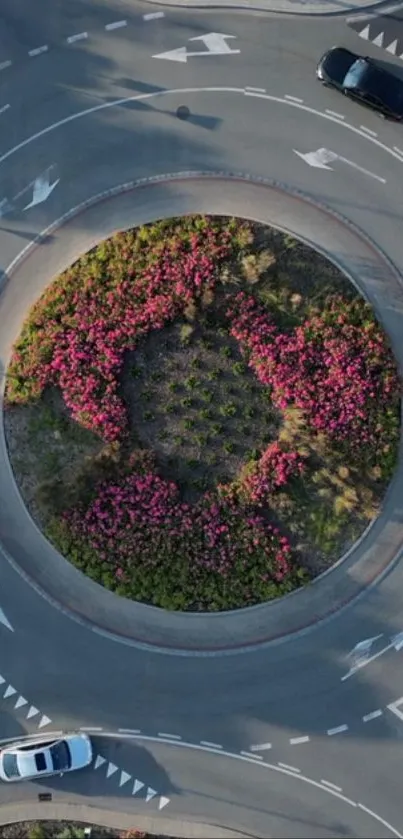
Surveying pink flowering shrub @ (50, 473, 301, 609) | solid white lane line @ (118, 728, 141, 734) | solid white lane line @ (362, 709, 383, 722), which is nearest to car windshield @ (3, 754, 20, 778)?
solid white lane line @ (118, 728, 141, 734)

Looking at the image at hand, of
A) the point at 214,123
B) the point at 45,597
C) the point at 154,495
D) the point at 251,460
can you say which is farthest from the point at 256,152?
the point at 45,597

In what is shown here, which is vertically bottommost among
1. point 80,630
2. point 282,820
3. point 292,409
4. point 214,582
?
point 282,820

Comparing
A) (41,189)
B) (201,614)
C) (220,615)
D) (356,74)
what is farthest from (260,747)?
(356,74)

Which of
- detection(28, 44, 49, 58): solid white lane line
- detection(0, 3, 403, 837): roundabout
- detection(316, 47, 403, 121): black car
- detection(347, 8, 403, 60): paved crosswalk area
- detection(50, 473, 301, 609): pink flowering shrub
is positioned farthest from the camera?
detection(28, 44, 49, 58): solid white lane line

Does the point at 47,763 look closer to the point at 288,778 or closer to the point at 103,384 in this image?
the point at 288,778

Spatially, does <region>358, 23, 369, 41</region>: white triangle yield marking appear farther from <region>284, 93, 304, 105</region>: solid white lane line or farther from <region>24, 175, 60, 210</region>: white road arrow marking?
<region>24, 175, 60, 210</region>: white road arrow marking

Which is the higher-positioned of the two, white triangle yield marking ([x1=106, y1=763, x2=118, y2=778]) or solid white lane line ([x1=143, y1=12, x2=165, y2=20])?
solid white lane line ([x1=143, y1=12, x2=165, y2=20])

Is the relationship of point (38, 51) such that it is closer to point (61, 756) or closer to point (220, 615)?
point (220, 615)

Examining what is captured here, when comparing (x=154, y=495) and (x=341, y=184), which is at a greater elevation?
(x=341, y=184)

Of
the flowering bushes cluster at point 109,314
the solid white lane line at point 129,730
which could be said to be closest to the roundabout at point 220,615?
the solid white lane line at point 129,730
